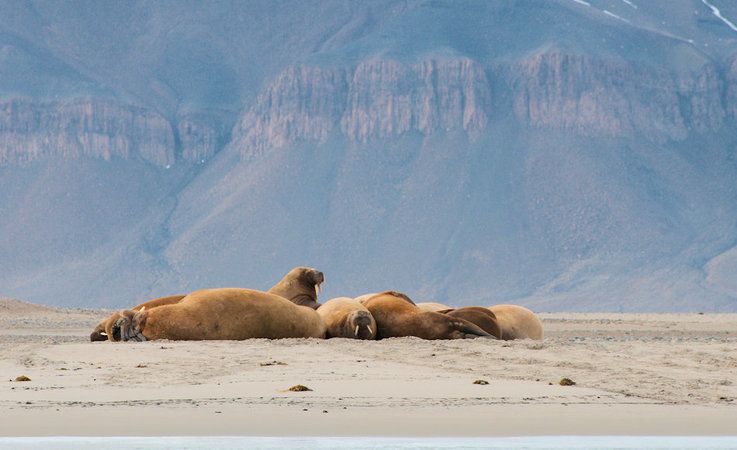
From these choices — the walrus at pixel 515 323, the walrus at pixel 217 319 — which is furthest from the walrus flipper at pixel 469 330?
the walrus at pixel 217 319

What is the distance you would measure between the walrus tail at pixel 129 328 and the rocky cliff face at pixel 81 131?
105 metres

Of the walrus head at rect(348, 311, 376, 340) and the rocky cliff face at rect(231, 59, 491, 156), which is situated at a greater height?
the rocky cliff face at rect(231, 59, 491, 156)

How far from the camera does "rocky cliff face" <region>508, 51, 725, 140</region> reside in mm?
118062

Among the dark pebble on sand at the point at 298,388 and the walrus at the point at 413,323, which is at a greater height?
the walrus at the point at 413,323

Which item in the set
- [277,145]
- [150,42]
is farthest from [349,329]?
[150,42]

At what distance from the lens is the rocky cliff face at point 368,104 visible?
120938 mm

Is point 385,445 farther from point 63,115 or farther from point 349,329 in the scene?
point 63,115

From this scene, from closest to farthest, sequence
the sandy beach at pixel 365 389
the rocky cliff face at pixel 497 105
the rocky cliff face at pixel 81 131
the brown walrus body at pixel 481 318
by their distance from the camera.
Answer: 1. the sandy beach at pixel 365 389
2. the brown walrus body at pixel 481 318
3. the rocky cliff face at pixel 497 105
4. the rocky cliff face at pixel 81 131

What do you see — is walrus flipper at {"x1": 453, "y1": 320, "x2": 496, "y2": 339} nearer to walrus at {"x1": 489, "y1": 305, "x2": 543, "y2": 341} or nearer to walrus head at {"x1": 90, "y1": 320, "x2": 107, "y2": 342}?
Result: walrus at {"x1": 489, "y1": 305, "x2": 543, "y2": 341}

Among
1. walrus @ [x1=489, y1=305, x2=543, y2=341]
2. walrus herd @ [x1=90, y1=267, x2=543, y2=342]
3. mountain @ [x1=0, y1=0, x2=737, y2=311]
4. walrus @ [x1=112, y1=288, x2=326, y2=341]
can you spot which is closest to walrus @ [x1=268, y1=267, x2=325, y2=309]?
walrus herd @ [x1=90, y1=267, x2=543, y2=342]

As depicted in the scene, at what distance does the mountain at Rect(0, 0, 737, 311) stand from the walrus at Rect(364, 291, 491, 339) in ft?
248

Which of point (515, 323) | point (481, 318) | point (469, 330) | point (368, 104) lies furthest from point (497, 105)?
point (469, 330)

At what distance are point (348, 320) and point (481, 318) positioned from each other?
1778mm

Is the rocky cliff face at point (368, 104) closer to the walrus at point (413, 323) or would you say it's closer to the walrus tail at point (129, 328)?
the walrus at point (413, 323)
